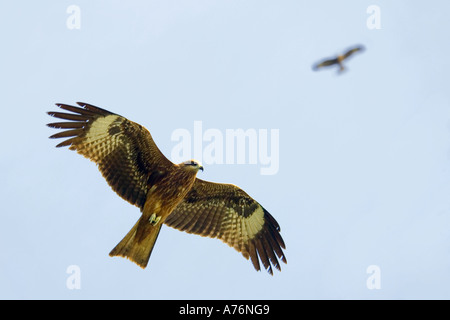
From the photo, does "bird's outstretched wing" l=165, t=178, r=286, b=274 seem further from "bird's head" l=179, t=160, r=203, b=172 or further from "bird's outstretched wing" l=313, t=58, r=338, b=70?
"bird's outstretched wing" l=313, t=58, r=338, b=70

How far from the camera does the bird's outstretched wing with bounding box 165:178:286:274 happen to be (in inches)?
632

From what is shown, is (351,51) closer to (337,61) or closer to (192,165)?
(337,61)

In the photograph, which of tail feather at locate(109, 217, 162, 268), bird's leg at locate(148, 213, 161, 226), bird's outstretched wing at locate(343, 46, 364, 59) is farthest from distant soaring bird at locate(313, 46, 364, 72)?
tail feather at locate(109, 217, 162, 268)

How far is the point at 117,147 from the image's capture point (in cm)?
1523

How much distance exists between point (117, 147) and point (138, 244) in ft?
6.04

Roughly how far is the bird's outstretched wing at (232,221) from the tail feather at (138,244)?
96cm

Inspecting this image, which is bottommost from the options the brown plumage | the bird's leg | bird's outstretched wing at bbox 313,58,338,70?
the bird's leg

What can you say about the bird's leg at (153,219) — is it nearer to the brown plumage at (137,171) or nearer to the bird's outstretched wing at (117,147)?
the brown plumage at (137,171)

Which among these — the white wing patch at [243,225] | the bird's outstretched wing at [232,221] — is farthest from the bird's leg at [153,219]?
the white wing patch at [243,225]

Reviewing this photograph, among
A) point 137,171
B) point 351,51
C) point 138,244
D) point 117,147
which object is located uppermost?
point 351,51

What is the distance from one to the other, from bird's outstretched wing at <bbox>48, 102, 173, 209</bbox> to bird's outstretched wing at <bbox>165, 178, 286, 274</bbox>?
1062mm

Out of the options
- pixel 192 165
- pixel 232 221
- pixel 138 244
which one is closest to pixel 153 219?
pixel 138 244

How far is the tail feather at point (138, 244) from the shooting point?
1491 cm
